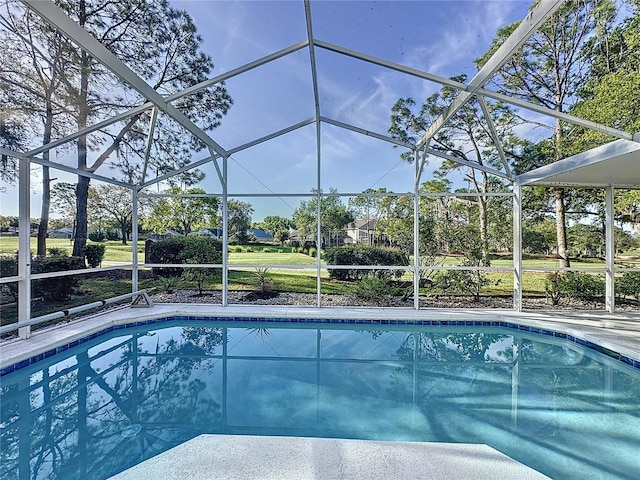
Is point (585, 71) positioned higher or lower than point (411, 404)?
higher

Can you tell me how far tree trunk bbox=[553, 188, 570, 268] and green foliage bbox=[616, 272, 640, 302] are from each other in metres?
1.05

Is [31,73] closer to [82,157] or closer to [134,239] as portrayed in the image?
[82,157]

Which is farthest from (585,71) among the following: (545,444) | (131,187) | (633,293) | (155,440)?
(131,187)

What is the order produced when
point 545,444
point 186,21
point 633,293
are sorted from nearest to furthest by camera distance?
point 545,444, point 186,21, point 633,293

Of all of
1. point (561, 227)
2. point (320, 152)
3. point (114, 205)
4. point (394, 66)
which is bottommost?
point (561, 227)

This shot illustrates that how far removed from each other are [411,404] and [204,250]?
22.6 feet

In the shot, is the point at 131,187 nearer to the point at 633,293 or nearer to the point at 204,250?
the point at 204,250

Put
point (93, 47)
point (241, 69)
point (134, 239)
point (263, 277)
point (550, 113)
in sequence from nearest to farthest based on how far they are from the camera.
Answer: point (93, 47) < point (550, 113) < point (241, 69) < point (134, 239) < point (263, 277)

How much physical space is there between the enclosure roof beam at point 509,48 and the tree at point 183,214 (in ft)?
19.2

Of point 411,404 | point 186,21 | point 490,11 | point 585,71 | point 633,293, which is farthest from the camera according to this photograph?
point 633,293

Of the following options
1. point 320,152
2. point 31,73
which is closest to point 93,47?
point 31,73

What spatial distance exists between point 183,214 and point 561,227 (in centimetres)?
945

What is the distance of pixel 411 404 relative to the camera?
11.1 feet

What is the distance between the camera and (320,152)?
22.7 ft
